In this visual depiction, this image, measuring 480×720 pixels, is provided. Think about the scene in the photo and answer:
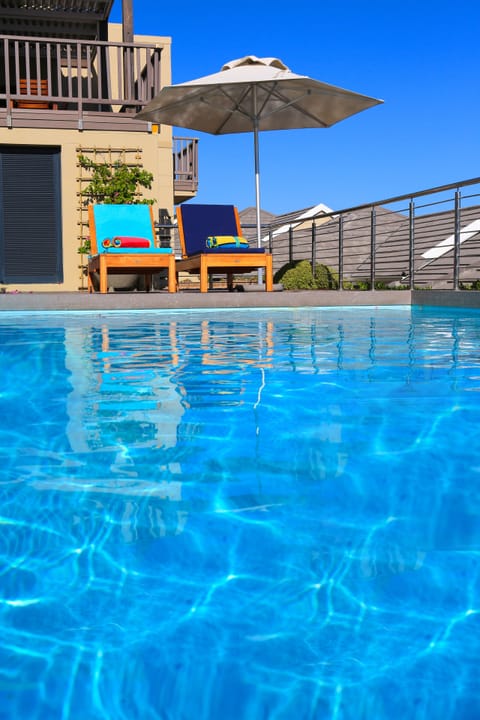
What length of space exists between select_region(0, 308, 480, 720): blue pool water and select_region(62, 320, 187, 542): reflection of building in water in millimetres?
10

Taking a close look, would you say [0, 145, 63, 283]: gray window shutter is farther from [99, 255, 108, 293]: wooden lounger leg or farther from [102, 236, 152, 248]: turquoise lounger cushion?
[99, 255, 108, 293]: wooden lounger leg

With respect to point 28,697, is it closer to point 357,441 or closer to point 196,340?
point 357,441

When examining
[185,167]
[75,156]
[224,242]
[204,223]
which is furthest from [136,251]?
[185,167]

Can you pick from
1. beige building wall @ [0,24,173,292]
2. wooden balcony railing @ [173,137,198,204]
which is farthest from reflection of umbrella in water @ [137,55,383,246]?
wooden balcony railing @ [173,137,198,204]

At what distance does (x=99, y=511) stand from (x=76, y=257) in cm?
1014

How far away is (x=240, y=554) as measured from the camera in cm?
145

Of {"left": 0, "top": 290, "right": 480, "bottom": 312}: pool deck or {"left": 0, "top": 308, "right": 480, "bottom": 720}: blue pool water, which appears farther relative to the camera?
{"left": 0, "top": 290, "right": 480, "bottom": 312}: pool deck

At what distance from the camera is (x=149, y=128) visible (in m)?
11.3

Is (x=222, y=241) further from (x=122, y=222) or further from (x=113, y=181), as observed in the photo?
(x=113, y=181)

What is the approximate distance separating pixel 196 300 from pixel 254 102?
321 cm

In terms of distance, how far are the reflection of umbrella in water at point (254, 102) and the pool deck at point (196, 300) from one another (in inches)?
64.7

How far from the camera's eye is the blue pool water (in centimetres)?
104

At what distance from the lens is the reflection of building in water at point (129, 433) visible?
5.43 ft

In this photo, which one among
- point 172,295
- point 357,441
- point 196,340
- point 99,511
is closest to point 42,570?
point 99,511
